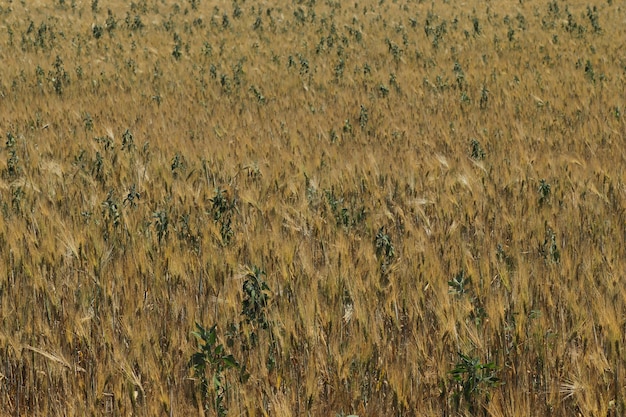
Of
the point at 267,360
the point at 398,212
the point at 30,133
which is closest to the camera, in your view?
the point at 267,360

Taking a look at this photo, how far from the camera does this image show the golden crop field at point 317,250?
7.31 ft

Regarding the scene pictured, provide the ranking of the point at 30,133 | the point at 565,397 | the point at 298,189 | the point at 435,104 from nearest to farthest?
the point at 565,397
the point at 298,189
the point at 30,133
the point at 435,104

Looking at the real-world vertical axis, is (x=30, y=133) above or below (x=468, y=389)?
below

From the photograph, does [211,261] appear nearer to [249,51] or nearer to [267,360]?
[267,360]

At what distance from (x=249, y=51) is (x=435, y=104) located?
202 inches

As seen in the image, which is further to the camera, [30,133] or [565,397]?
[30,133]

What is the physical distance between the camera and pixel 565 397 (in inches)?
82.5

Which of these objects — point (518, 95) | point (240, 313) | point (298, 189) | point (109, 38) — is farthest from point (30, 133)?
point (109, 38)

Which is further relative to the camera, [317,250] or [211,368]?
[317,250]

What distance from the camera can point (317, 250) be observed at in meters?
3.49

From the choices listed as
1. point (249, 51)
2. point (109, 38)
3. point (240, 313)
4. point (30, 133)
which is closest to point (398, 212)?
point (240, 313)

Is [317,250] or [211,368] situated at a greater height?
[211,368]

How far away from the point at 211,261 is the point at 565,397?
5.26 feet

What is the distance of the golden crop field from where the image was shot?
223cm
